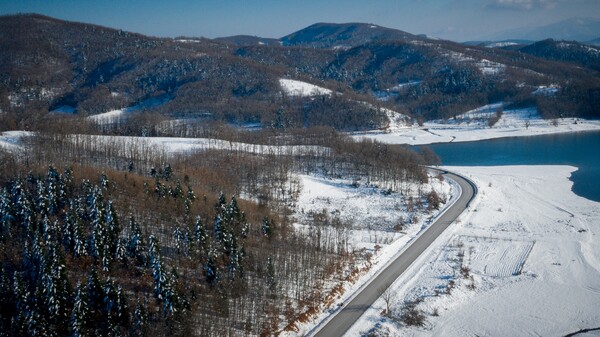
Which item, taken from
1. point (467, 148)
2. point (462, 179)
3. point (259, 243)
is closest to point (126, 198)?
point (259, 243)

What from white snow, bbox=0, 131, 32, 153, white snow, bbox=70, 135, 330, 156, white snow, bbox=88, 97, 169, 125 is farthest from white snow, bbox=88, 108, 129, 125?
white snow, bbox=0, 131, 32, 153

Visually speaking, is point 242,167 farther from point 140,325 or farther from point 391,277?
point 140,325

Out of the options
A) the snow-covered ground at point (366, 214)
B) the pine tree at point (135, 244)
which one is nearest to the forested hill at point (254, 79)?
the snow-covered ground at point (366, 214)

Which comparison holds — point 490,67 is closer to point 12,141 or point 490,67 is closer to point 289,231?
point 289,231

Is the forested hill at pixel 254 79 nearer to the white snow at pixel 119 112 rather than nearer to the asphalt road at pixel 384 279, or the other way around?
the white snow at pixel 119 112

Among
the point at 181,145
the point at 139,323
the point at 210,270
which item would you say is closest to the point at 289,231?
the point at 210,270

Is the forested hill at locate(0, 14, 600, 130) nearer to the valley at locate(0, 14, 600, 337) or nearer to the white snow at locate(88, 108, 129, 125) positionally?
the white snow at locate(88, 108, 129, 125)

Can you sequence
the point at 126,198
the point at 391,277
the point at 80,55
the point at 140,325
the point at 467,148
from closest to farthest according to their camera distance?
the point at 140,325 < the point at 391,277 < the point at 126,198 < the point at 467,148 < the point at 80,55
